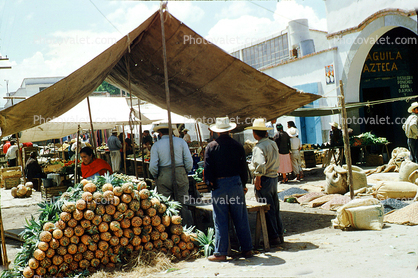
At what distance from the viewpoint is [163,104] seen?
8695 mm

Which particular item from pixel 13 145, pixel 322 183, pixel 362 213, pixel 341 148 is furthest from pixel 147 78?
pixel 13 145

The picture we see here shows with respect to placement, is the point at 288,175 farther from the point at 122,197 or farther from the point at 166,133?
the point at 122,197

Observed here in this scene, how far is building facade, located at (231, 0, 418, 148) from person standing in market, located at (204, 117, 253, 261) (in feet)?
30.5

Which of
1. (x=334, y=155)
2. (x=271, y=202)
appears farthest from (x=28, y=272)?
(x=334, y=155)

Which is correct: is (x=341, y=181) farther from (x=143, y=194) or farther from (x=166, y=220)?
(x=143, y=194)

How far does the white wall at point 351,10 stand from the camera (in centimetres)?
1219

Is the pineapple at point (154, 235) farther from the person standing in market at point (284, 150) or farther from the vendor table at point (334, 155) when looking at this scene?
the vendor table at point (334, 155)

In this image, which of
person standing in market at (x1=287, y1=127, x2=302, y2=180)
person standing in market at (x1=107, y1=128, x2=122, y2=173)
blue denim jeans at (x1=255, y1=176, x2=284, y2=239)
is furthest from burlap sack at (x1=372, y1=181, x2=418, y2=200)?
person standing in market at (x1=107, y1=128, x2=122, y2=173)

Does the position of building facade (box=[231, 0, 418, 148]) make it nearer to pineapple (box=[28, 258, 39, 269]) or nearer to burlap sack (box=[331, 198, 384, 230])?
burlap sack (box=[331, 198, 384, 230])

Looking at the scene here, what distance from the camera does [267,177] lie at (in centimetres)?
549

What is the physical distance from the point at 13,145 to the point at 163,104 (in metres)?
12.5

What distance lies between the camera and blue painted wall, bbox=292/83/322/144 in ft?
54.3

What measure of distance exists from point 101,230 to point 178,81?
3.33 m

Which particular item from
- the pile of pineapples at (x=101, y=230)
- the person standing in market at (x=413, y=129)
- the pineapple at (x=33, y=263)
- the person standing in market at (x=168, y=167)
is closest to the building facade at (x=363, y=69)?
the person standing in market at (x=413, y=129)
